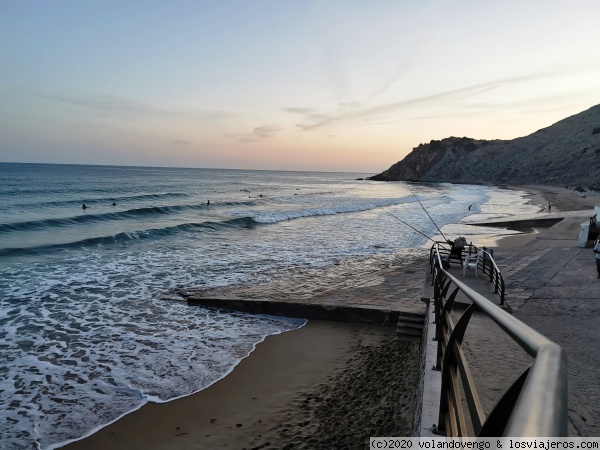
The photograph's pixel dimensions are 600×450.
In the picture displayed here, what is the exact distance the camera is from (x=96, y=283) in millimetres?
12914

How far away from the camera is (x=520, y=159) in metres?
98.2

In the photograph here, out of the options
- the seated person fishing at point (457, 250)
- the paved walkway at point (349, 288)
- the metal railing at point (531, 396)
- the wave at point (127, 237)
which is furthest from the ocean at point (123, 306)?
the metal railing at point (531, 396)

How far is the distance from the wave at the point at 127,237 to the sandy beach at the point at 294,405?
14.8 m

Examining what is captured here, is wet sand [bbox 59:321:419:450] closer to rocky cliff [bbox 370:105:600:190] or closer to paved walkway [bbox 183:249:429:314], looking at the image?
paved walkway [bbox 183:249:429:314]

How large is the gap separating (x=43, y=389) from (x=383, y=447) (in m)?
5.52

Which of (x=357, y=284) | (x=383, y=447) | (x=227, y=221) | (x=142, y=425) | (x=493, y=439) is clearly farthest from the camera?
(x=227, y=221)

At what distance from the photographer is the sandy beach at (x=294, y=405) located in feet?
17.0

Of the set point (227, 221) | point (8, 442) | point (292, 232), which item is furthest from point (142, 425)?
point (227, 221)

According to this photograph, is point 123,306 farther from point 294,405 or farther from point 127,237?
point 127,237

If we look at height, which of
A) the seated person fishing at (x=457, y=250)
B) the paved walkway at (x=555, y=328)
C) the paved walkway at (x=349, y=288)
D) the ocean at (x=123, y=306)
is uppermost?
the seated person fishing at (x=457, y=250)

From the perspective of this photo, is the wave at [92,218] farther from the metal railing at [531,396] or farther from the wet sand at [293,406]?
the metal railing at [531,396]

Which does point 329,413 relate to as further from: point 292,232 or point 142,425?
point 292,232

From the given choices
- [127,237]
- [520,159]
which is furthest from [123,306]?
[520,159]

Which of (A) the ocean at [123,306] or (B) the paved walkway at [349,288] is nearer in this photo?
(A) the ocean at [123,306]
